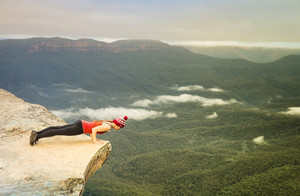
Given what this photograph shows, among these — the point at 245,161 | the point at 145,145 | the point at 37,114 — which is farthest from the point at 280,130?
the point at 37,114

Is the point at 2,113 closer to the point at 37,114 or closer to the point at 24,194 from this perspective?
the point at 37,114

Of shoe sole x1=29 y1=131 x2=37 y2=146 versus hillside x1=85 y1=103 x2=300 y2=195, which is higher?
shoe sole x1=29 y1=131 x2=37 y2=146

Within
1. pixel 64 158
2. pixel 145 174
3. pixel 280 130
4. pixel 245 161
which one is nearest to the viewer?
pixel 64 158

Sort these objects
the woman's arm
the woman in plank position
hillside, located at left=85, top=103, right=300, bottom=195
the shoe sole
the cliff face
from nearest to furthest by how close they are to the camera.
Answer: the cliff face
the shoe sole
the woman in plank position
the woman's arm
hillside, located at left=85, top=103, right=300, bottom=195

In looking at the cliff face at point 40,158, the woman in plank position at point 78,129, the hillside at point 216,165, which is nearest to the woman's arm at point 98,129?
the woman in plank position at point 78,129

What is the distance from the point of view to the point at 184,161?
454ft

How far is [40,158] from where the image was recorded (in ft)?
22.7

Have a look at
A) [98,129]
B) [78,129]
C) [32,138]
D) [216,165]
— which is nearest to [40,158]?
[32,138]

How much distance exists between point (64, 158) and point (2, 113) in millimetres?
5604

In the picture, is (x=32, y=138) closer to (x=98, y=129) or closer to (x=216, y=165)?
(x=98, y=129)

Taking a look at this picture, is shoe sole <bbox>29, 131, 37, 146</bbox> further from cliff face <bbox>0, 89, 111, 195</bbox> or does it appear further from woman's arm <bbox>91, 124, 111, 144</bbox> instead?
woman's arm <bbox>91, 124, 111, 144</bbox>

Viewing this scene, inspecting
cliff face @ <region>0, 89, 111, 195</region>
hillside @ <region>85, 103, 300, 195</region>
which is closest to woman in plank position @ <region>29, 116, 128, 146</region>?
cliff face @ <region>0, 89, 111, 195</region>

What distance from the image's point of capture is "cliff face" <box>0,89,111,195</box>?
5.61m

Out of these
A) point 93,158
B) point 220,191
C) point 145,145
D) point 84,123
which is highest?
point 84,123
